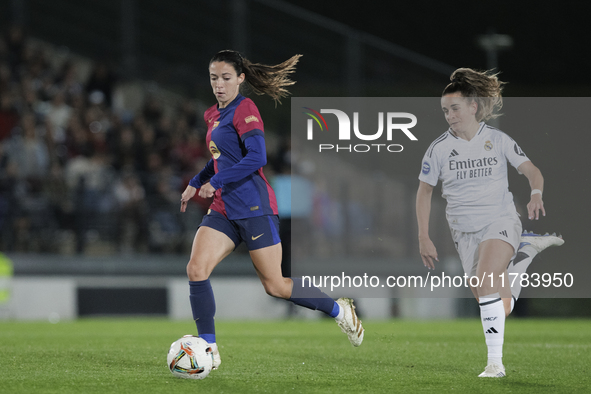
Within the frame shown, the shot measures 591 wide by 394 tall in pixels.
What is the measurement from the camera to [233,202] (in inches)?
217

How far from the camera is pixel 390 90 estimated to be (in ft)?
47.5

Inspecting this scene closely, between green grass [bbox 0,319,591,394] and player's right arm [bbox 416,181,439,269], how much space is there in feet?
2.75

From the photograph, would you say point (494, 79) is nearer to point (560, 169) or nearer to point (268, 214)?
point (560, 169)

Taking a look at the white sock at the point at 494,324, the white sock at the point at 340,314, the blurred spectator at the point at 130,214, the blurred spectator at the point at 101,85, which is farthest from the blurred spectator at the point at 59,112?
the white sock at the point at 494,324

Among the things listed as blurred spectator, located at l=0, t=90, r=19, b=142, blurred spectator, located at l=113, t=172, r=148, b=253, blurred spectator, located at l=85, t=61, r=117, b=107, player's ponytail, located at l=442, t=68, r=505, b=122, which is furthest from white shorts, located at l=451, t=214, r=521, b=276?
blurred spectator, located at l=85, t=61, r=117, b=107

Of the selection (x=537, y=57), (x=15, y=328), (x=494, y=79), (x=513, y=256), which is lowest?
(x=15, y=328)

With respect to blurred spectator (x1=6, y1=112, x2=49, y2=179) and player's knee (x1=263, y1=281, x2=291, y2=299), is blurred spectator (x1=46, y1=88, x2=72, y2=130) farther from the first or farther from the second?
player's knee (x1=263, y1=281, x2=291, y2=299)

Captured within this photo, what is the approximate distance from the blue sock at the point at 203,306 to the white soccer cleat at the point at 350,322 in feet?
3.88

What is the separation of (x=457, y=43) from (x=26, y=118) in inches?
518

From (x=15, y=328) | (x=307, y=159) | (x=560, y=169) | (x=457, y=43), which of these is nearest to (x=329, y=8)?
(x=457, y=43)

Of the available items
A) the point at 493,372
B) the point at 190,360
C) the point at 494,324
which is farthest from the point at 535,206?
the point at 190,360

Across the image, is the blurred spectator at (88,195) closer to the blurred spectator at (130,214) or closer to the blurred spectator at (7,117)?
the blurred spectator at (130,214)

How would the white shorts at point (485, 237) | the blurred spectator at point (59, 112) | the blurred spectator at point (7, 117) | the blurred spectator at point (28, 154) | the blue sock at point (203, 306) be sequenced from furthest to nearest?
the blurred spectator at point (59, 112)
the blurred spectator at point (7, 117)
the blurred spectator at point (28, 154)
the white shorts at point (485, 237)
the blue sock at point (203, 306)

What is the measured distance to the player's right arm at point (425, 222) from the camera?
19.1 ft
